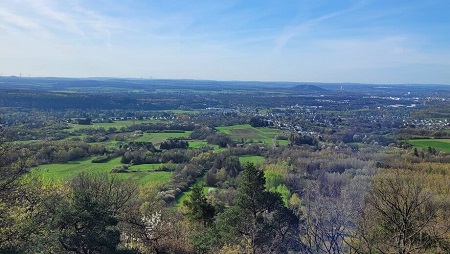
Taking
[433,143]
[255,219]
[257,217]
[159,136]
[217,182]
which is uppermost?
[255,219]

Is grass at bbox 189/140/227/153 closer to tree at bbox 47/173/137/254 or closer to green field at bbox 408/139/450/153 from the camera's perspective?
green field at bbox 408/139/450/153

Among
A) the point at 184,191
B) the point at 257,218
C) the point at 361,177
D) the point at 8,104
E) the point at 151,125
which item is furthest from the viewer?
the point at 8,104

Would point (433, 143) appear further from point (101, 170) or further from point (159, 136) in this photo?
point (101, 170)

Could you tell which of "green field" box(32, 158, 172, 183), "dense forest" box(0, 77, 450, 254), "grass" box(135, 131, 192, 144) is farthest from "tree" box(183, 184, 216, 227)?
"grass" box(135, 131, 192, 144)

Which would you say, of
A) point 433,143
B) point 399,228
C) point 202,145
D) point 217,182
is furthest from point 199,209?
point 433,143

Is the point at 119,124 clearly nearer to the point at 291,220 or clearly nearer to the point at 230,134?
the point at 230,134

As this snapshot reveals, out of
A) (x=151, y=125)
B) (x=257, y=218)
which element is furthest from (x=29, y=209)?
(x=151, y=125)
